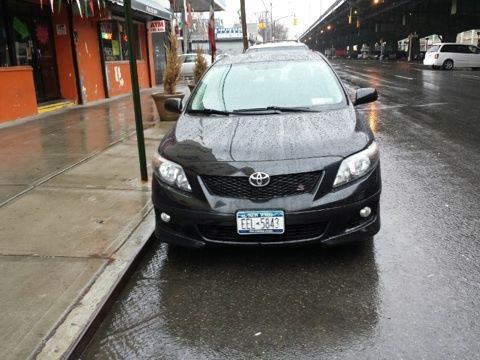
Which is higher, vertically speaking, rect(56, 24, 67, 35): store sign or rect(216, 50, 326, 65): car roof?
rect(56, 24, 67, 35): store sign

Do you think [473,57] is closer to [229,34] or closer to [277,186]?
[277,186]

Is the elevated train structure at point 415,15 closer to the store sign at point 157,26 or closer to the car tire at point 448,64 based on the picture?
the car tire at point 448,64

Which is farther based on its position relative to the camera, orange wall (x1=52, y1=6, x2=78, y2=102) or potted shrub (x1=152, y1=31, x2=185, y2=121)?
orange wall (x1=52, y1=6, x2=78, y2=102)

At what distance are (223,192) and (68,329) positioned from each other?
1380mm

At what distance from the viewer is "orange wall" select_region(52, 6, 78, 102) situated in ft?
47.1

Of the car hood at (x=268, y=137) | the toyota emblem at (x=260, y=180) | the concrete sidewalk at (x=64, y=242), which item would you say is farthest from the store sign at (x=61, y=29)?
the toyota emblem at (x=260, y=180)

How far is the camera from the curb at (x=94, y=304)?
9.46 ft

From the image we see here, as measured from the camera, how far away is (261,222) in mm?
3557

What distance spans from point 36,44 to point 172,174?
11465 millimetres

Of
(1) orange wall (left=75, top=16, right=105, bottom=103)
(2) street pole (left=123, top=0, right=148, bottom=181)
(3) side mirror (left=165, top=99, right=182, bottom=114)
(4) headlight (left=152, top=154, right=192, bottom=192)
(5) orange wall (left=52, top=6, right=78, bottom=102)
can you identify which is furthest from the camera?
(1) orange wall (left=75, top=16, right=105, bottom=103)

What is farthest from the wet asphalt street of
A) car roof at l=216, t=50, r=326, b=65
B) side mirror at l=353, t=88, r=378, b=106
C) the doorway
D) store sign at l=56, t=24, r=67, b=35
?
store sign at l=56, t=24, r=67, b=35

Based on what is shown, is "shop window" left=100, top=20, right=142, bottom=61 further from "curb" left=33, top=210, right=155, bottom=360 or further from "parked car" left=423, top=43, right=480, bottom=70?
"parked car" left=423, top=43, right=480, bottom=70

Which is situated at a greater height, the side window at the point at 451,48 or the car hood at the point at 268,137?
the side window at the point at 451,48

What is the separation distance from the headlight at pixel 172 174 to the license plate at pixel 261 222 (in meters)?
0.48
